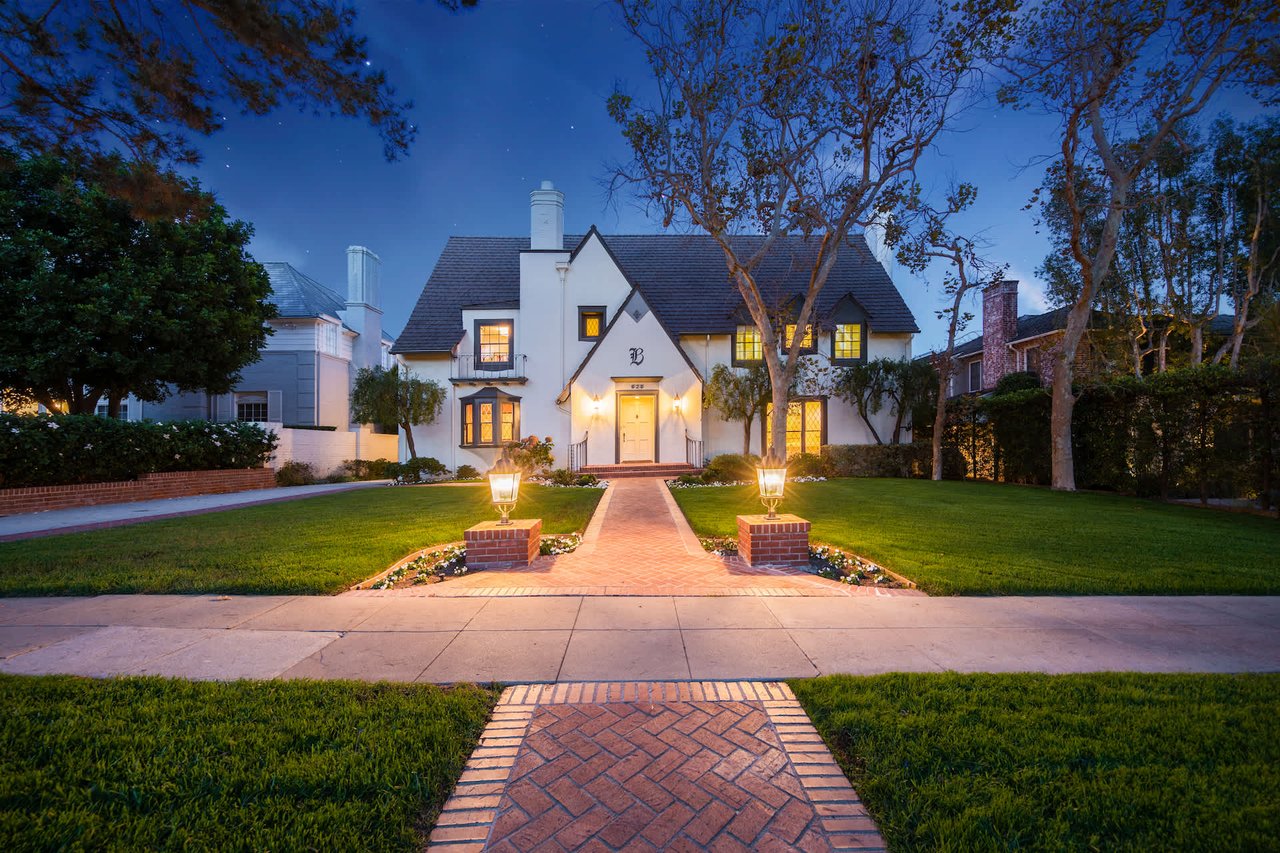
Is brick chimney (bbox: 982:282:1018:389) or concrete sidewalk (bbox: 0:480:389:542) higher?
brick chimney (bbox: 982:282:1018:389)

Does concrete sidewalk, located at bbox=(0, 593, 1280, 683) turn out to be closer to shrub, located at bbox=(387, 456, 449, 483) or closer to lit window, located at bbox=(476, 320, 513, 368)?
shrub, located at bbox=(387, 456, 449, 483)

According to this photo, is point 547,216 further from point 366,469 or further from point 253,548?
point 253,548

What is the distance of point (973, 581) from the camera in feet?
17.7

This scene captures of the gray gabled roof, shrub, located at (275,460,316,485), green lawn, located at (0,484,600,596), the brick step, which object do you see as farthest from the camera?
the gray gabled roof

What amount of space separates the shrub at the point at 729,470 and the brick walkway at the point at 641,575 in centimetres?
677

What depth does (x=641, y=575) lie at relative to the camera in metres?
6.11

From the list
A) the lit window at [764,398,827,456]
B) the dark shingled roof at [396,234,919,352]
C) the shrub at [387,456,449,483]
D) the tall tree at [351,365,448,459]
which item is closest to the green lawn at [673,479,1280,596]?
the lit window at [764,398,827,456]

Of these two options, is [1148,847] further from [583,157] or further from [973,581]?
[583,157]

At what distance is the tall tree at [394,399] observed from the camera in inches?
723

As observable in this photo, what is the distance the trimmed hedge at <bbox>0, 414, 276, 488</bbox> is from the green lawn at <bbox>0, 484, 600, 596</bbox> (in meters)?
4.41

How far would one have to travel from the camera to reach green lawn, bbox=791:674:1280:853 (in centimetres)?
206

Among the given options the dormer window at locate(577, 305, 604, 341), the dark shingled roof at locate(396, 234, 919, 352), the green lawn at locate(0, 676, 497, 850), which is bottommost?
the green lawn at locate(0, 676, 497, 850)

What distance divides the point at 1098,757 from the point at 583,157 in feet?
48.4

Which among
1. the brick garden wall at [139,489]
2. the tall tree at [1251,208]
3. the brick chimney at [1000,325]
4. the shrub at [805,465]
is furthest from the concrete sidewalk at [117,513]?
the brick chimney at [1000,325]
